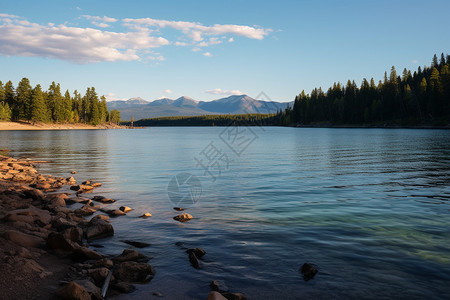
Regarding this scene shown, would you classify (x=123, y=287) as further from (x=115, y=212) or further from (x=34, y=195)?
(x=34, y=195)

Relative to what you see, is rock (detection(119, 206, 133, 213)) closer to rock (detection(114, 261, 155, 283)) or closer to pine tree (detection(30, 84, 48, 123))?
rock (detection(114, 261, 155, 283))

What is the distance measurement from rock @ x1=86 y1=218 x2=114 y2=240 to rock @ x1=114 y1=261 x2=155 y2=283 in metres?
3.65

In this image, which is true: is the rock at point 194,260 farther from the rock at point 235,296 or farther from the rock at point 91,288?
the rock at point 91,288

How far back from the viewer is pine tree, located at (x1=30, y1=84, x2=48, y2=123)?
456 feet

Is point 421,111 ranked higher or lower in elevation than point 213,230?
higher

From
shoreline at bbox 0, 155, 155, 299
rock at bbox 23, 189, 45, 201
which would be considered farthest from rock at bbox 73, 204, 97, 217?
rock at bbox 23, 189, 45, 201

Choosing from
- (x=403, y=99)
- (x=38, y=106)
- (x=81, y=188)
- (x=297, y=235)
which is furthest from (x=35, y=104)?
(x=403, y=99)

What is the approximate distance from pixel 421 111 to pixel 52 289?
167 meters

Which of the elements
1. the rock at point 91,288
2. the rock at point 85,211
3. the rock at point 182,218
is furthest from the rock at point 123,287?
the rock at point 85,211

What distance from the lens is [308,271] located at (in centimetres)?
858

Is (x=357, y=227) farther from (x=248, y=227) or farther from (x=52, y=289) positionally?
(x=52, y=289)

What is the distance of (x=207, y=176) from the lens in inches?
1073

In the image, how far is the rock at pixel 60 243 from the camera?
915cm

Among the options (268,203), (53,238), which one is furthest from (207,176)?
(53,238)
